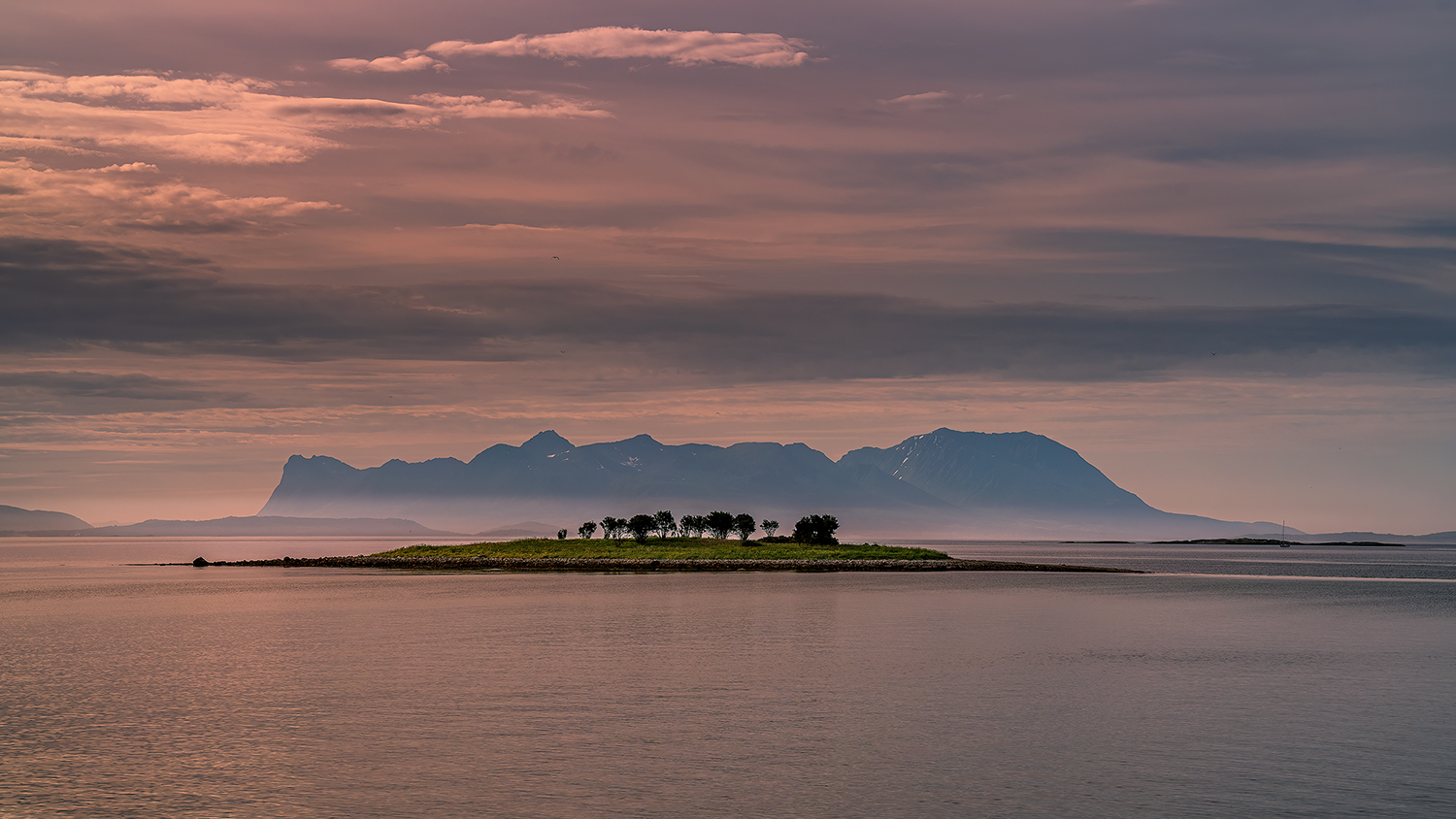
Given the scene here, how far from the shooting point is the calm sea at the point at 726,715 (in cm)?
2919

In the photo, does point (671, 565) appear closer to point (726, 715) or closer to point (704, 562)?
point (704, 562)

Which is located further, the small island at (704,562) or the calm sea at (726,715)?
the small island at (704,562)

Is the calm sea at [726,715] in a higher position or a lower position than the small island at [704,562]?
lower

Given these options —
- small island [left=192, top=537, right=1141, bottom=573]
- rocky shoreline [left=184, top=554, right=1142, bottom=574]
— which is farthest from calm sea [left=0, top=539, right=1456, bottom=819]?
small island [left=192, top=537, right=1141, bottom=573]

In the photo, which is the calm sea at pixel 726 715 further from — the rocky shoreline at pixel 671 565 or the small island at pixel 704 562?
the small island at pixel 704 562

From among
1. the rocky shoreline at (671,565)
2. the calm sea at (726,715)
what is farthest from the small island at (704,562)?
the calm sea at (726,715)

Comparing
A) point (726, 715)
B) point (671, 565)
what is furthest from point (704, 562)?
point (726, 715)

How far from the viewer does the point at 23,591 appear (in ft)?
417

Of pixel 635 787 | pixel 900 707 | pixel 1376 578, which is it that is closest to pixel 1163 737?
pixel 900 707

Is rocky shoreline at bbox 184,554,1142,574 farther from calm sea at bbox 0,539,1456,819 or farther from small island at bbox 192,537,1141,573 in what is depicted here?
calm sea at bbox 0,539,1456,819

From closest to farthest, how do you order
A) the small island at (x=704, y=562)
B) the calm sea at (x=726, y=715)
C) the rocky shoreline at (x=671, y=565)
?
the calm sea at (x=726, y=715)
the rocky shoreline at (x=671, y=565)
the small island at (x=704, y=562)

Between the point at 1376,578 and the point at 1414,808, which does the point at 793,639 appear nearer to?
the point at 1414,808

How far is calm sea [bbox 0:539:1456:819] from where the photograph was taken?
29.2 metres

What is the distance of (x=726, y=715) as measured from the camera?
134 ft
